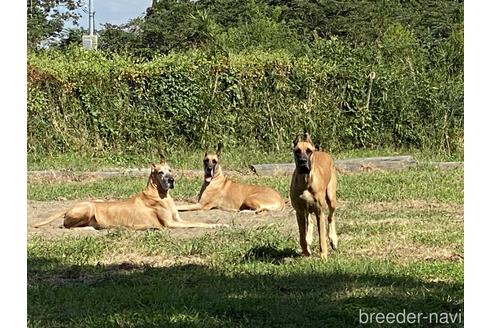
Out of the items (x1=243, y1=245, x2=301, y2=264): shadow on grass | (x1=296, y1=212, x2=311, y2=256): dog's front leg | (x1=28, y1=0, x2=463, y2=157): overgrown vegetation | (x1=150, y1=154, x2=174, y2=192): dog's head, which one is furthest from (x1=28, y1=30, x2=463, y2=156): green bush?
(x1=296, y1=212, x2=311, y2=256): dog's front leg

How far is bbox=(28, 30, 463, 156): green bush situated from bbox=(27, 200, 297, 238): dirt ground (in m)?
5.32

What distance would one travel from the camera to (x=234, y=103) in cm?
1578

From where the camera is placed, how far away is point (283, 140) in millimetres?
15633

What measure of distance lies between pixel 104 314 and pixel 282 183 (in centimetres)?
744

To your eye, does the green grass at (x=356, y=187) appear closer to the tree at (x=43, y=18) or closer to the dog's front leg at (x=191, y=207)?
the dog's front leg at (x=191, y=207)

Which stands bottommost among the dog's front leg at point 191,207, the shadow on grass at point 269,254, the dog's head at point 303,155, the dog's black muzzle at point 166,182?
the shadow on grass at point 269,254

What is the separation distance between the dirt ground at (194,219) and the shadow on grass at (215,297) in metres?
2.04

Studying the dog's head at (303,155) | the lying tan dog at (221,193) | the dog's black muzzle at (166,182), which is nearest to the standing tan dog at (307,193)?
the dog's head at (303,155)

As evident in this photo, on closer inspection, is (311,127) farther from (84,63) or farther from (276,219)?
(276,219)

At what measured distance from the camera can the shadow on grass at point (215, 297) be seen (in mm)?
4461

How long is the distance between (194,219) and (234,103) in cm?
667

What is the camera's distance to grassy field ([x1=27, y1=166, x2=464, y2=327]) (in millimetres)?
4574

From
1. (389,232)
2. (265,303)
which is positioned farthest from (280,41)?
(265,303)

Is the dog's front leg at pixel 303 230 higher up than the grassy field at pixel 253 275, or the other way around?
the dog's front leg at pixel 303 230
